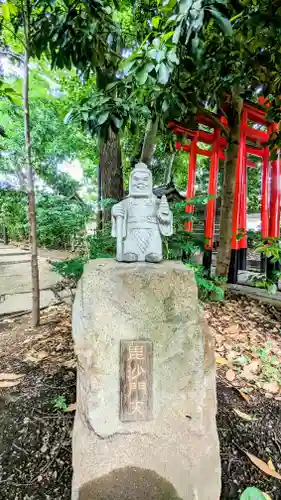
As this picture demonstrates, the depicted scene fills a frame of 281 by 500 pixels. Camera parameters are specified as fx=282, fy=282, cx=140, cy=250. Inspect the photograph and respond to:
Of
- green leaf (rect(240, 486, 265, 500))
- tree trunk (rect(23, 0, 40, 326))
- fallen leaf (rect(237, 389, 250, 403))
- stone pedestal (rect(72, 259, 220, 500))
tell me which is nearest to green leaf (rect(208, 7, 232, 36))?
stone pedestal (rect(72, 259, 220, 500))

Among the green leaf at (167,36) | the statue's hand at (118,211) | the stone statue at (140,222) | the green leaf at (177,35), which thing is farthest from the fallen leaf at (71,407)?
the green leaf at (167,36)

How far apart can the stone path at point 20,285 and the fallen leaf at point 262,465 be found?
2540 mm

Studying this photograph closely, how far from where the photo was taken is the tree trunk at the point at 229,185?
158 inches

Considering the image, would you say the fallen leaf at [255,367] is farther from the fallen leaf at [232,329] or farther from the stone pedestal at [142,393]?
the stone pedestal at [142,393]

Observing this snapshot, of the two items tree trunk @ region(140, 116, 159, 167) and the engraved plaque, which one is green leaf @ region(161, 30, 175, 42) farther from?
the engraved plaque

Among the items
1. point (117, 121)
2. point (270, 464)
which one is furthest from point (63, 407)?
point (117, 121)

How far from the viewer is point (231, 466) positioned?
168 centimetres

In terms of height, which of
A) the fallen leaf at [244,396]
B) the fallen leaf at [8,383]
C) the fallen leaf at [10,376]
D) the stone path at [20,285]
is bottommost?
the fallen leaf at [244,396]

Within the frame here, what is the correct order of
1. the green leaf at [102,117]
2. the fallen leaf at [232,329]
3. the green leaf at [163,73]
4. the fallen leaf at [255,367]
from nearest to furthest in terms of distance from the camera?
the green leaf at [163,73] < the green leaf at [102,117] < the fallen leaf at [255,367] < the fallen leaf at [232,329]

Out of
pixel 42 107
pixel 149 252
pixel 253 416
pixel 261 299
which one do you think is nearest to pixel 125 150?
pixel 42 107

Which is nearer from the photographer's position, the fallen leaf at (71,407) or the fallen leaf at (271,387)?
the fallen leaf at (71,407)

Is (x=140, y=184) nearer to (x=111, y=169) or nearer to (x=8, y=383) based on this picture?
(x=8, y=383)

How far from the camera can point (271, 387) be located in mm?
2402

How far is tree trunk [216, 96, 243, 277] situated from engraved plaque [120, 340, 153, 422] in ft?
9.67
